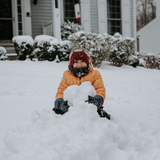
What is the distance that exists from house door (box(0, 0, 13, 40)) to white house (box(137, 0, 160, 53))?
14.2 metres

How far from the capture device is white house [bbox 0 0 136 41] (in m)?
9.89

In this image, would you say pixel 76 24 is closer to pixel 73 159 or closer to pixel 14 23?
pixel 14 23

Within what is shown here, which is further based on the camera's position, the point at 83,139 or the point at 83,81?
the point at 83,81

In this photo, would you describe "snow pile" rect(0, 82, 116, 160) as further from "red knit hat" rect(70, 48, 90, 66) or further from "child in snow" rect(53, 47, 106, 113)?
"red knit hat" rect(70, 48, 90, 66)

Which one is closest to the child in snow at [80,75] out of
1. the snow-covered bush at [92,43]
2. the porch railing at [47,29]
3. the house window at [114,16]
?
the snow-covered bush at [92,43]

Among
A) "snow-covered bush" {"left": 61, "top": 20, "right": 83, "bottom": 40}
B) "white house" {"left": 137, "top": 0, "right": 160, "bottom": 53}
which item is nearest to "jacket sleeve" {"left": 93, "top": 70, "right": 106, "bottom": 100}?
"snow-covered bush" {"left": 61, "top": 20, "right": 83, "bottom": 40}

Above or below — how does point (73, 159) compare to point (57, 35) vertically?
below

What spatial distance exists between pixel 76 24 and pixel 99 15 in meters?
1.80

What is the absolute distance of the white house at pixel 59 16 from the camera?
9891mm

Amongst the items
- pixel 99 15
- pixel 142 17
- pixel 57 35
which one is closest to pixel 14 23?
pixel 57 35

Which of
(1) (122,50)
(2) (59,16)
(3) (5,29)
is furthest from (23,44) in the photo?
(1) (122,50)

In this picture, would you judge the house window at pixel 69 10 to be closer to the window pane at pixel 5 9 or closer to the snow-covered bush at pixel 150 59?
the window pane at pixel 5 9

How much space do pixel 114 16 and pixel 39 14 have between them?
484 centimetres

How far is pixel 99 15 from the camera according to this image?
1285cm
